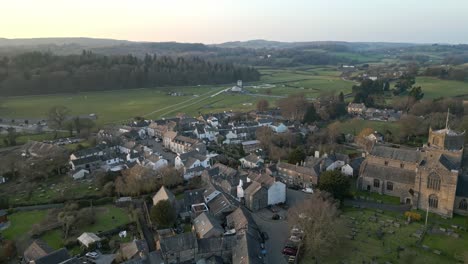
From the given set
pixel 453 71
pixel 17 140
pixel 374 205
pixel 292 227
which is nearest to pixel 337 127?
pixel 374 205

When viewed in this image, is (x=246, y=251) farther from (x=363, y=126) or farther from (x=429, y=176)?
(x=363, y=126)

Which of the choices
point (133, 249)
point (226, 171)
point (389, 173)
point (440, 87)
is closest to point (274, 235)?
point (133, 249)

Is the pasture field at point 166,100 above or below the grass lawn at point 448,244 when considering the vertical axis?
above

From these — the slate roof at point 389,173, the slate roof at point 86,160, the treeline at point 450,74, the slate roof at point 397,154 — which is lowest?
the slate roof at point 86,160

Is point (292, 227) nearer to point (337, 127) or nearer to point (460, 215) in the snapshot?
point (460, 215)

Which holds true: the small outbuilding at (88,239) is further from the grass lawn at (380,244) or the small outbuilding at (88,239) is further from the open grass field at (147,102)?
the open grass field at (147,102)

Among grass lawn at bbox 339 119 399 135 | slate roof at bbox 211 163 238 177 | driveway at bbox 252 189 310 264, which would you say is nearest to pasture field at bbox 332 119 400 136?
grass lawn at bbox 339 119 399 135

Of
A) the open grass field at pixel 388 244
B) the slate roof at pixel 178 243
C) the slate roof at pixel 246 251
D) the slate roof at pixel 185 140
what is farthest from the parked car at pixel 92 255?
the slate roof at pixel 185 140
